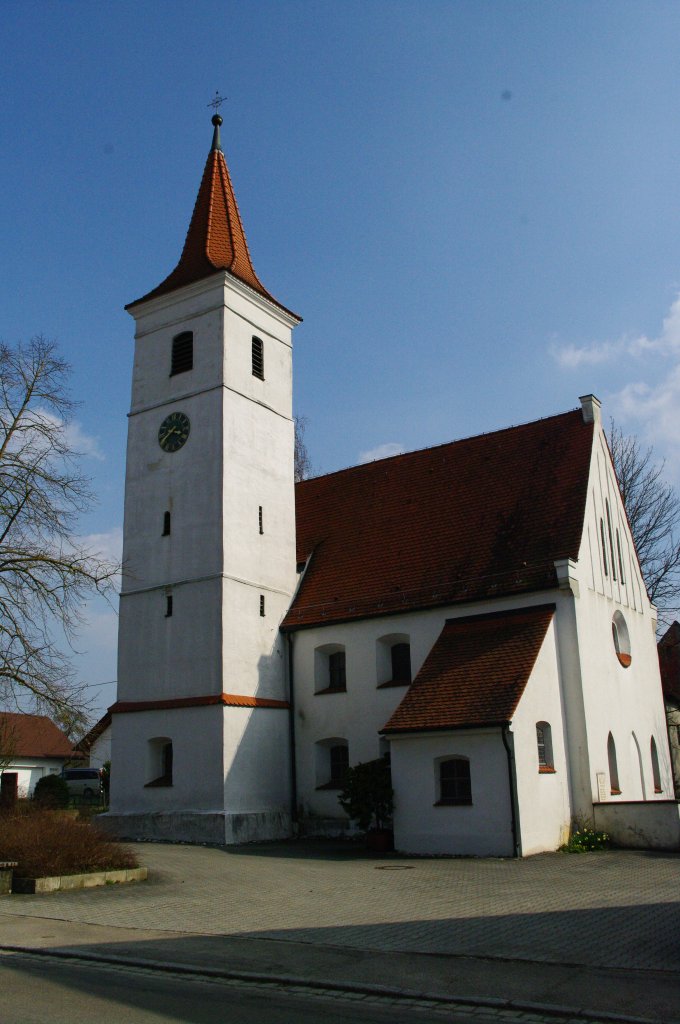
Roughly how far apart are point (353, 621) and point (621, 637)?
273 inches

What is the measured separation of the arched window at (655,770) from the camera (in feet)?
78.9

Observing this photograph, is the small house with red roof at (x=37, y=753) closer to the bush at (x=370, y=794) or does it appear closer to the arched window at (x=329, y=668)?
the arched window at (x=329, y=668)

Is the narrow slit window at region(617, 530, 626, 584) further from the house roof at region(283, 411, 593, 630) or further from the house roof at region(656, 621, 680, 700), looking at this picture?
the house roof at region(656, 621, 680, 700)

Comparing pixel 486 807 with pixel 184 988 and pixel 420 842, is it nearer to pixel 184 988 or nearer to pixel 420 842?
pixel 420 842

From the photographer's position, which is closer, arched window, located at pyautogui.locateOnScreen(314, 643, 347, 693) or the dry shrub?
the dry shrub

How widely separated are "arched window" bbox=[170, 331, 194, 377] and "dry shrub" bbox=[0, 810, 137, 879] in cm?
1415

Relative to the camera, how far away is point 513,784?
17.6 m

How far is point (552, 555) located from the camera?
21031 mm

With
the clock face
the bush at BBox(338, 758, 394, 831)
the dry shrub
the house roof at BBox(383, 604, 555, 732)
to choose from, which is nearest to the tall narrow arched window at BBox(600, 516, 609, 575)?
the house roof at BBox(383, 604, 555, 732)

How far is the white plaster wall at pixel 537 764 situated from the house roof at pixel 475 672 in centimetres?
30

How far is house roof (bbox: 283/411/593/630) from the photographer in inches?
860

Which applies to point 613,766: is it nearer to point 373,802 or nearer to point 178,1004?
point 373,802

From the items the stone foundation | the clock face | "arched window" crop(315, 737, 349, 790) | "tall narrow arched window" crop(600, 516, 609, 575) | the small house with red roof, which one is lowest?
the stone foundation

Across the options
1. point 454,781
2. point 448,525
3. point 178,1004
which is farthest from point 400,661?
point 178,1004
